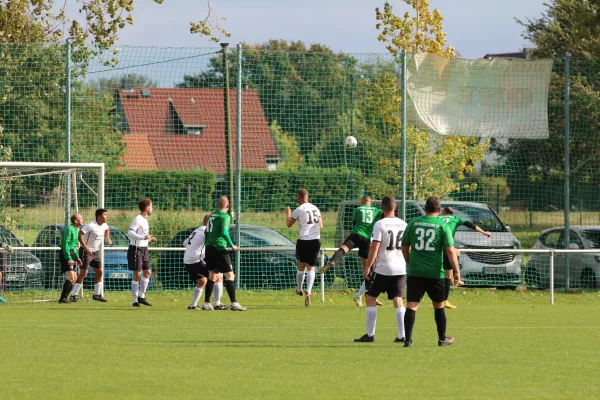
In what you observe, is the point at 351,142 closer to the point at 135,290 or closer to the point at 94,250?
the point at 135,290

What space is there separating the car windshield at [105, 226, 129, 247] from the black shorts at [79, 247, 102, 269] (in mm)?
2237

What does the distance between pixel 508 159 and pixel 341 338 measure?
1069 centimetres

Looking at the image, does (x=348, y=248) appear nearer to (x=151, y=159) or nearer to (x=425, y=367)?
(x=151, y=159)

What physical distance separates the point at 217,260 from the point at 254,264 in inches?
126

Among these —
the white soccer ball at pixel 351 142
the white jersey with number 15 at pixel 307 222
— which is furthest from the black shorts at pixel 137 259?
the white soccer ball at pixel 351 142

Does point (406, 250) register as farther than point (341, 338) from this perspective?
No

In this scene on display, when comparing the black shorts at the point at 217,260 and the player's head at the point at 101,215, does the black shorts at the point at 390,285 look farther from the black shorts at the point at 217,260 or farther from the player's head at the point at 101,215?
the player's head at the point at 101,215

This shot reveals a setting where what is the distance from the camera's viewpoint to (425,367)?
11094mm

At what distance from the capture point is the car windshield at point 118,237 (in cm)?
2367

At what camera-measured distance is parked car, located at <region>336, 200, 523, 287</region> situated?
74.2 ft

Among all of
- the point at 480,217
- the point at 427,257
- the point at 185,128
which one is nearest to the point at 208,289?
the point at 185,128

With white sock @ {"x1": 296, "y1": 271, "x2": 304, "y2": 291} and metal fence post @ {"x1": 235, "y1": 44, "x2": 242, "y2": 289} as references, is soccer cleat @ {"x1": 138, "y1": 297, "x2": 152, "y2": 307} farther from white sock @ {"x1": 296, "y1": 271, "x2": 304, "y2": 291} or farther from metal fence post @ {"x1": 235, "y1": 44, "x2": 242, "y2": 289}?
white sock @ {"x1": 296, "y1": 271, "x2": 304, "y2": 291}

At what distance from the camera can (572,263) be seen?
23.0 meters

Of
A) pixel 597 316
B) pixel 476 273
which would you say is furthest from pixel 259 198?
pixel 597 316
